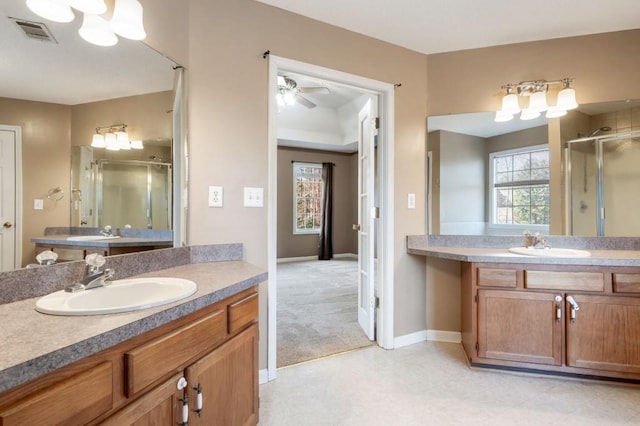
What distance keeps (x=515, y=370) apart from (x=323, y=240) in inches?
203

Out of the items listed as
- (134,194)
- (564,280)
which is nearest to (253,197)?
(134,194)

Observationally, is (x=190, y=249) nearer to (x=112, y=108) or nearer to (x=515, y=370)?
(x=112, y=108)

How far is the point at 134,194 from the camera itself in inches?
61.5

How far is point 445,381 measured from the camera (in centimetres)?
203

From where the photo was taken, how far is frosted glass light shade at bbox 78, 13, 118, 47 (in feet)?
4.17

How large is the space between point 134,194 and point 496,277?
2.21m

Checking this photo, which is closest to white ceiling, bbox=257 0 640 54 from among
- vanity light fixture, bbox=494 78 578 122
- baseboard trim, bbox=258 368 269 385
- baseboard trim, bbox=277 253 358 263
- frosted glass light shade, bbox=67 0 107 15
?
vanity light fixture, bbox=494 78 578 122

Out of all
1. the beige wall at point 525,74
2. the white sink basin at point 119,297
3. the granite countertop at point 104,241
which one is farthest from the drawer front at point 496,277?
the granite countertop at point 104,241

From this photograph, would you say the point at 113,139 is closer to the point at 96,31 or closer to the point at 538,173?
the point at 96,31

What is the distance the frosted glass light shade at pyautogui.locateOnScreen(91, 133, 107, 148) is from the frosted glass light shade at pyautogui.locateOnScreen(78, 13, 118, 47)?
385mm

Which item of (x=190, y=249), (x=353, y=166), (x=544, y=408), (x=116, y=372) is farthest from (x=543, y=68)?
(x=353, y=166)

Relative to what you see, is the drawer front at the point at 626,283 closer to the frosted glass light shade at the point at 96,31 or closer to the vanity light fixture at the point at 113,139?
the vanity light fixture at the point at 113,139

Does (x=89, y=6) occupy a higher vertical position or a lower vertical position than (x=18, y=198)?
higher

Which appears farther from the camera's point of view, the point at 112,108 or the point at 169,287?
the point at 112,108
